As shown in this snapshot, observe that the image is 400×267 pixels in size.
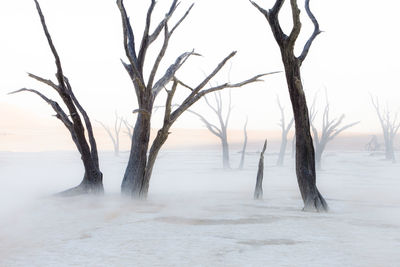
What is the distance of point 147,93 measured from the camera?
372 inches

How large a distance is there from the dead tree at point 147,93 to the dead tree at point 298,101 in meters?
1.28

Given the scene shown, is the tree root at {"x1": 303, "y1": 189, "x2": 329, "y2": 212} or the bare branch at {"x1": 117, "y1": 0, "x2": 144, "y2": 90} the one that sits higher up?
the bare branch at {"x1": 117, "y1": 0, "x2": 144, "y2": 90}

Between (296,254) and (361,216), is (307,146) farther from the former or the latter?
(296,254)

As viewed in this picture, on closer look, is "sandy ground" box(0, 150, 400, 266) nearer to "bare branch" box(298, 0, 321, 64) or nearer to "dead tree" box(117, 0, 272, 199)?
"dead tree" box(117, 0, 272, 199)

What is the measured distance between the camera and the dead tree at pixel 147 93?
9367 millimetres

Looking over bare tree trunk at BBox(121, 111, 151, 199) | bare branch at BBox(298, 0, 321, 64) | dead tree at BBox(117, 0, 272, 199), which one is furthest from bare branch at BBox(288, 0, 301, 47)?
bare tree trunk at BBox(121, 111, 151, 199)

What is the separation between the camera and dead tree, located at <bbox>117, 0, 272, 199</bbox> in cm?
937

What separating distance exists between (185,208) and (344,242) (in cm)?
341

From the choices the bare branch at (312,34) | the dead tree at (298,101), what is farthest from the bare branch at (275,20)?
the bare branch at (312,34)

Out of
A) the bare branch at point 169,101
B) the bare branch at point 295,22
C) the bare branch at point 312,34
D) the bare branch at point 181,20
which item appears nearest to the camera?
the bare branch at point 295,22

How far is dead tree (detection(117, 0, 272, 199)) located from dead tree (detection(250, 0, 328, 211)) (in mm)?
1281

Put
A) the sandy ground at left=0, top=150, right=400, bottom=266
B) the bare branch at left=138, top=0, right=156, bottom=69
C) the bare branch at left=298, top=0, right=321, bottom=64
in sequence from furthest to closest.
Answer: the bare branch at left=138, top=0, right=156, bottom=69 < the bare branch at left=298, top=0, right=321, bottom=64 < the sandy ground at left=0, top=150, right=400, bottom=266

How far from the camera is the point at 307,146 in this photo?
8.27 meters

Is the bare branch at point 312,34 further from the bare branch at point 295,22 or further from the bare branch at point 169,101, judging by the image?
the bare branch at point 169,101
